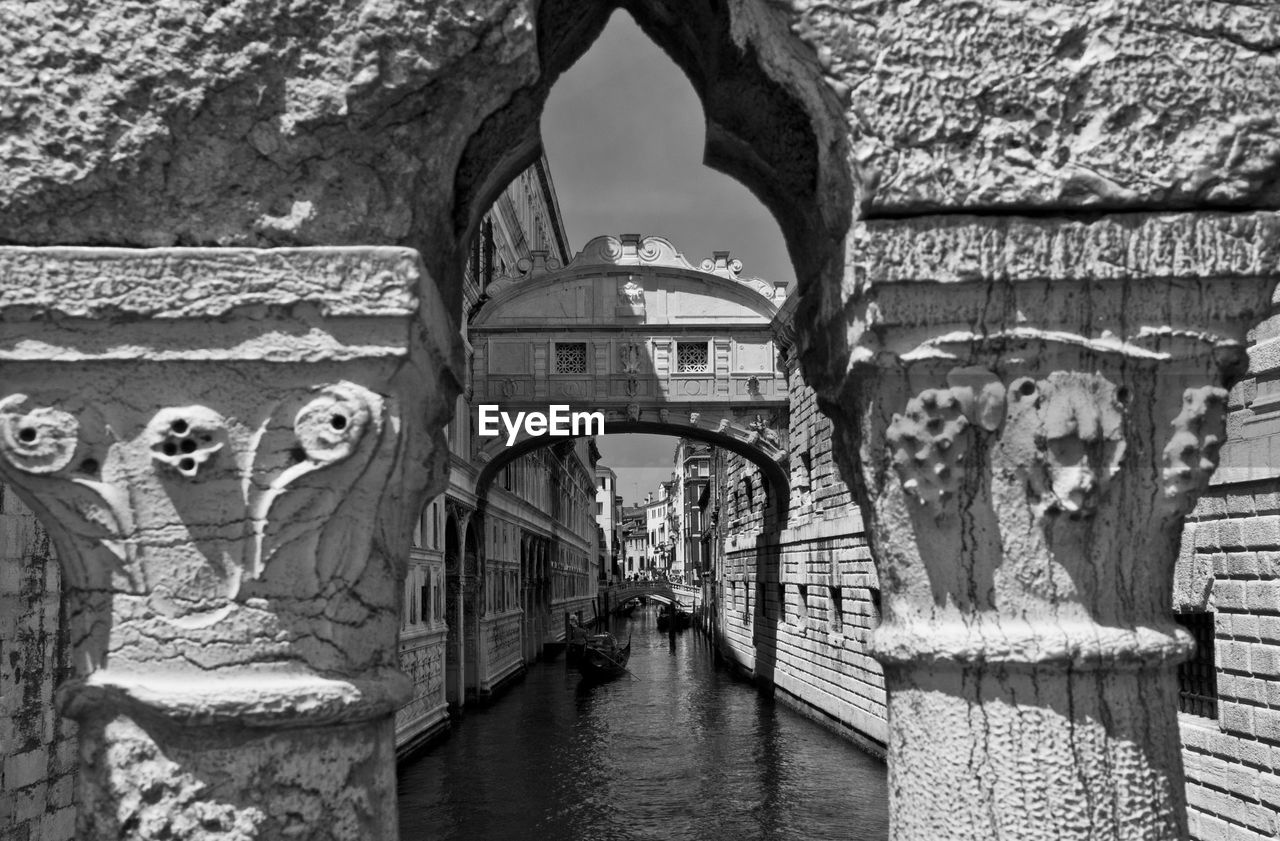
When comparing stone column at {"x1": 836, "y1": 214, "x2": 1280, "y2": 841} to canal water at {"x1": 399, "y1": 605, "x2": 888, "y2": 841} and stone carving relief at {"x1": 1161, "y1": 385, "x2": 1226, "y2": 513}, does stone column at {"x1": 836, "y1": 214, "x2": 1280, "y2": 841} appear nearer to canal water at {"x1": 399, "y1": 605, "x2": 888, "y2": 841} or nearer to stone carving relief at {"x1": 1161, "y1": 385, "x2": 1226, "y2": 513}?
stone carving relief at {"x1": 1161, "y1": 385, "x2": 1226, "y2": 513}

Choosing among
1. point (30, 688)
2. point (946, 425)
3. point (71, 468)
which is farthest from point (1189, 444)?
point (30, 688)

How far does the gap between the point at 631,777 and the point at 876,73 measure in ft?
39.7

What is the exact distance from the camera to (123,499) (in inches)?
75.2

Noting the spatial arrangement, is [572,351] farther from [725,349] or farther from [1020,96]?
[1020,96]

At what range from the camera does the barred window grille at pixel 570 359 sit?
53.7 feet

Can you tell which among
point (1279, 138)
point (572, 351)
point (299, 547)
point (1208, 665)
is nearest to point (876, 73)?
point (1279, 138)

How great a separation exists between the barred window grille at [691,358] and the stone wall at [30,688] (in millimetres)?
11749

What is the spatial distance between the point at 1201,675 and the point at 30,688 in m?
6.74

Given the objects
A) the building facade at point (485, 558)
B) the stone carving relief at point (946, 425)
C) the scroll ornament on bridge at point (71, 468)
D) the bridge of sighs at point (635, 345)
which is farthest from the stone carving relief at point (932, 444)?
the bridge of sighs at point (635, 345)

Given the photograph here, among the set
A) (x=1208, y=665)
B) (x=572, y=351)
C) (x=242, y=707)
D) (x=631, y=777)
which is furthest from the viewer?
(x=572, y=351)

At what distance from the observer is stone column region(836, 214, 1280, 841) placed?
1.91 meters

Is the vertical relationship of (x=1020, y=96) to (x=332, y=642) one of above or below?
above

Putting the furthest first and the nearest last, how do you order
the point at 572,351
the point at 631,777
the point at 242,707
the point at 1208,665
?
the point at 572,351 → the point at 631,777 → the point at 1208,665 → the point at 242,707

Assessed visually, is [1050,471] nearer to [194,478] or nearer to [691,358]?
[194,478]
